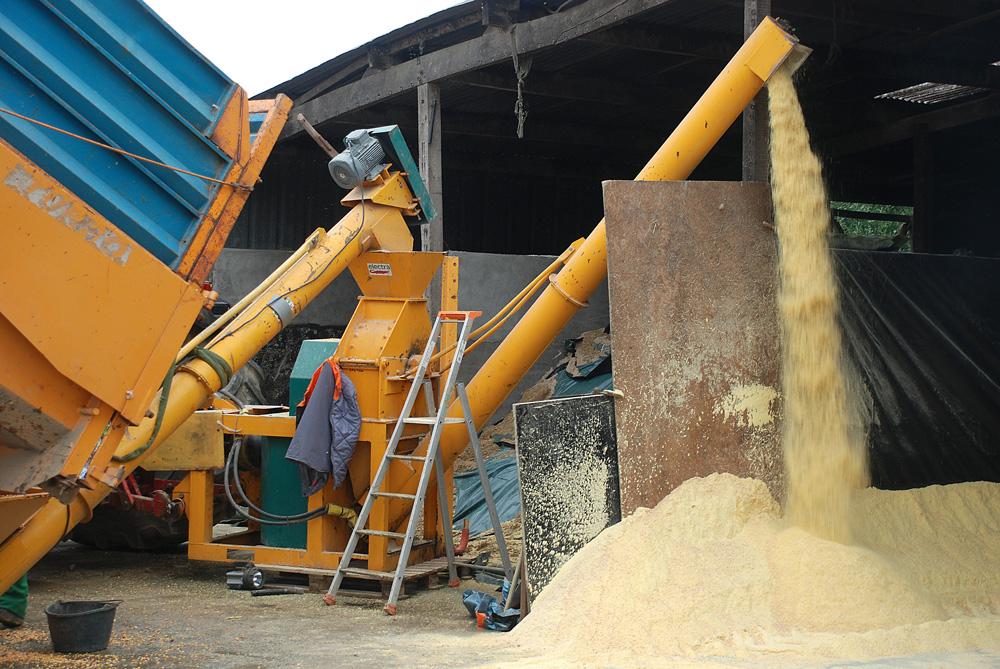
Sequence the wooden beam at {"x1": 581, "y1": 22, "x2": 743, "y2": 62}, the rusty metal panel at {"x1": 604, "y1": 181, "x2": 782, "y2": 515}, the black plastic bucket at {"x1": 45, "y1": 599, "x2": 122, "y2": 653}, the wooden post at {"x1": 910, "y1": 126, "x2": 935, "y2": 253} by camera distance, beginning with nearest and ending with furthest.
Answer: the black plastic bucket at {"x1": 45, "y1": 599, "x2": 122, "y2": 653}
the rusty metal panel at {"x1": 604, "y1": 181, "x2": 782, "y2": 515}
the wooden beam at {"x1": 581, "y1": 22, "x2": 743, "y2": 62}
the wooden post at {"x1": 910, "y1": 126, "x2": 935, "y2": 253}

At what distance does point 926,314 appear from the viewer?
6.52 metres

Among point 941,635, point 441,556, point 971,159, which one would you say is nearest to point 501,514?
point 441,556

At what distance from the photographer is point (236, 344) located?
225 inches

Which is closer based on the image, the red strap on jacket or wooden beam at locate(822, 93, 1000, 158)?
the red strap on jacket

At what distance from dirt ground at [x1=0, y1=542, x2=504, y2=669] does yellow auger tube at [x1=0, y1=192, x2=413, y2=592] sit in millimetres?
594

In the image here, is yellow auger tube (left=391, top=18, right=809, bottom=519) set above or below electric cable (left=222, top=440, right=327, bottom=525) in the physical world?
above

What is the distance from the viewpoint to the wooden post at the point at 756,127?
609 centimetres

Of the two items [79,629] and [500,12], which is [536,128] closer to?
[500,12]

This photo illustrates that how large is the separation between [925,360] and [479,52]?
15.5ft

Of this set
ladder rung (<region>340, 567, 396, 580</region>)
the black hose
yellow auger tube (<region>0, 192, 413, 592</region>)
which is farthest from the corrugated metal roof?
ladder rung (<region>340, 567, 396, 580</region>)

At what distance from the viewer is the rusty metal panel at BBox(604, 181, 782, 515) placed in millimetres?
5219

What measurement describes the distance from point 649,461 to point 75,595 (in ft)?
12.7

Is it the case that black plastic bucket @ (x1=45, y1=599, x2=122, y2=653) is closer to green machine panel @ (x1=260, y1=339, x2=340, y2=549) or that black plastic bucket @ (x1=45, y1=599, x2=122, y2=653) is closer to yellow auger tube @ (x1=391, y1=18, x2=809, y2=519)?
green machine panel @ (x1=260, y1=339, x2=340, y2=549)

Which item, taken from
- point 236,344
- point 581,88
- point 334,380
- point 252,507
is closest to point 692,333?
point 334,380
